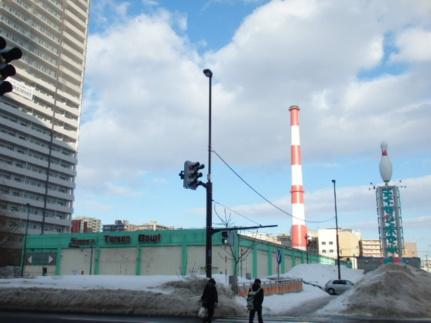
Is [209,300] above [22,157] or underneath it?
underneath

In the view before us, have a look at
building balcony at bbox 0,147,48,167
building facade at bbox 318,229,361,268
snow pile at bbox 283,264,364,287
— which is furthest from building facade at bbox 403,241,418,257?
building balcony at bbox 0,147,48,167

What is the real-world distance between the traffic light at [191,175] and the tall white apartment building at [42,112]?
8638cm

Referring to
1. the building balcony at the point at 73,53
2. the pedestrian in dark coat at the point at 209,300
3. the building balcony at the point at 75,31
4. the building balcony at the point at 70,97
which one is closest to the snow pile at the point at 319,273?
the pedestrian in dark coat at the point at 209,300

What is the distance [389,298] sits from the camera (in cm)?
2320

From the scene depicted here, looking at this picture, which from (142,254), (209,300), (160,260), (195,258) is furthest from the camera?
(142,254)

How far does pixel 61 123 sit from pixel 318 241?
287ft

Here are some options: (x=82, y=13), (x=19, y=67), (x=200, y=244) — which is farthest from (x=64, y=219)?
(x=200, y=244)

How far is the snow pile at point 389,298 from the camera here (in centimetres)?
2166

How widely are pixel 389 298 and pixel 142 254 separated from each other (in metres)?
45.4

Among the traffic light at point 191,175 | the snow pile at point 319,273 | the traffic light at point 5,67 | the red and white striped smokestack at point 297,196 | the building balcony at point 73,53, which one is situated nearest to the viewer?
the traffic light at point 5,67

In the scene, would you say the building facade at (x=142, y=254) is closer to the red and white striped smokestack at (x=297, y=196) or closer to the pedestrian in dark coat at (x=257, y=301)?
the red and white striped smokestack at (x=297, y=196)

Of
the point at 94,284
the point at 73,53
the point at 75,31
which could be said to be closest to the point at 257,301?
the point at 94,284

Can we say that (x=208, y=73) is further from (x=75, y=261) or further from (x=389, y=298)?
(x=75, y=261)

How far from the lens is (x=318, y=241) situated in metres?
156
